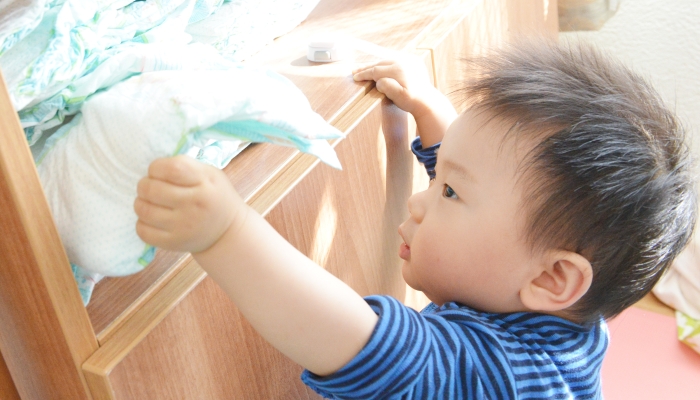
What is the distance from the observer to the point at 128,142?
46 cm

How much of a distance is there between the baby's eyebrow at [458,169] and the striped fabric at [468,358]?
14 cm

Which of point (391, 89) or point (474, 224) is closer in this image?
point (474, 224)

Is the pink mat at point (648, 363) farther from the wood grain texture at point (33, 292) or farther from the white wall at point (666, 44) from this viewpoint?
the wood grain texture at point (33, 292)

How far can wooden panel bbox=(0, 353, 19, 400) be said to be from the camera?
0.50 m

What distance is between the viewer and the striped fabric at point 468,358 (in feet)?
1.75

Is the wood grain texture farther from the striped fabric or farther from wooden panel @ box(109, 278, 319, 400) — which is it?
the striped fabric

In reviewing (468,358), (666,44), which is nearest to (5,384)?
(468,358)

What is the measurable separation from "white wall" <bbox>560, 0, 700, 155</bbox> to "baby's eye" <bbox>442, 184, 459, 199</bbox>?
1.30 metres

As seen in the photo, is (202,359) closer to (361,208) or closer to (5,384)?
(5,384)

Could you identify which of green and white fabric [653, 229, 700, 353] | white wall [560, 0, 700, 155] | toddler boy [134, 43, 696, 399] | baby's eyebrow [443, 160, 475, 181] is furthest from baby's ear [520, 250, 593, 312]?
white wall [560, 0, 700, 155]

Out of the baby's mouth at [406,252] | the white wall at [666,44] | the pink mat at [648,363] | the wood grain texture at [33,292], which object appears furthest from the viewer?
the white wall at [666,44]

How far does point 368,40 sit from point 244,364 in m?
0.58

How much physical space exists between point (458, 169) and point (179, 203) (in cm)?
33

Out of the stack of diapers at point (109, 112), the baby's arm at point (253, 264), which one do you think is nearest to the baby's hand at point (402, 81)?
the stack of diapers at point (109, 112)
